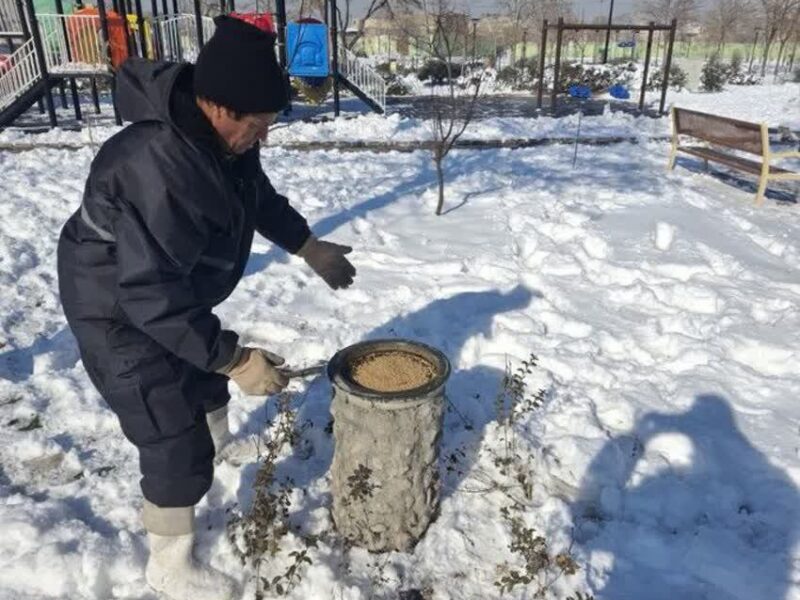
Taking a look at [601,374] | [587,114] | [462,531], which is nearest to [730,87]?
[587,114]

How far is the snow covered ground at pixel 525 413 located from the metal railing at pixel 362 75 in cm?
777

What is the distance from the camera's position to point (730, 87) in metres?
23.6

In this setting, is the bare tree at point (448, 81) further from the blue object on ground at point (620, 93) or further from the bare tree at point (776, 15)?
the bare tree at point (776, 15)

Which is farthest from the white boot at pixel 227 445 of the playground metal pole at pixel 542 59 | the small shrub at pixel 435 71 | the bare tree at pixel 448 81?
the small shrub at pixel 435 71

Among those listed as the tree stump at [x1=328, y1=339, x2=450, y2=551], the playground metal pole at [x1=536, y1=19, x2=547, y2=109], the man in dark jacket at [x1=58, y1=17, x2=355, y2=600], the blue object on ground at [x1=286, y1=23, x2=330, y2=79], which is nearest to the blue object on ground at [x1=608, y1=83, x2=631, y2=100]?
the playground metal pole at [x1=536, y1=19, x2=547, y2=109]

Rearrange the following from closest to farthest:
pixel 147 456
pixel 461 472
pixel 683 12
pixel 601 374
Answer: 1. pixel 147 456
2. pixel 461 472
3. pixel 601 374
4. pixel 683 12

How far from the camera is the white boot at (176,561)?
2246mm

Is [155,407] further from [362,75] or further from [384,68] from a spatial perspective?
[384,68]

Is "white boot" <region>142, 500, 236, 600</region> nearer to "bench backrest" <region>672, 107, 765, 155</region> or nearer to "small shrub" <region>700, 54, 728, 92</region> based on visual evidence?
"bench backrest" <region>672, 107, 765, 155</region>

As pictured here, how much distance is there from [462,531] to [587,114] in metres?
13.8

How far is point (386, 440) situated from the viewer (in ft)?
7.63

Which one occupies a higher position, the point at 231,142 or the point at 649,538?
the point at 231,142

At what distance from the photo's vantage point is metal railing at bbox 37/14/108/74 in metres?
11.5

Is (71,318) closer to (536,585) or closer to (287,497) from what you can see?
(287,497)
